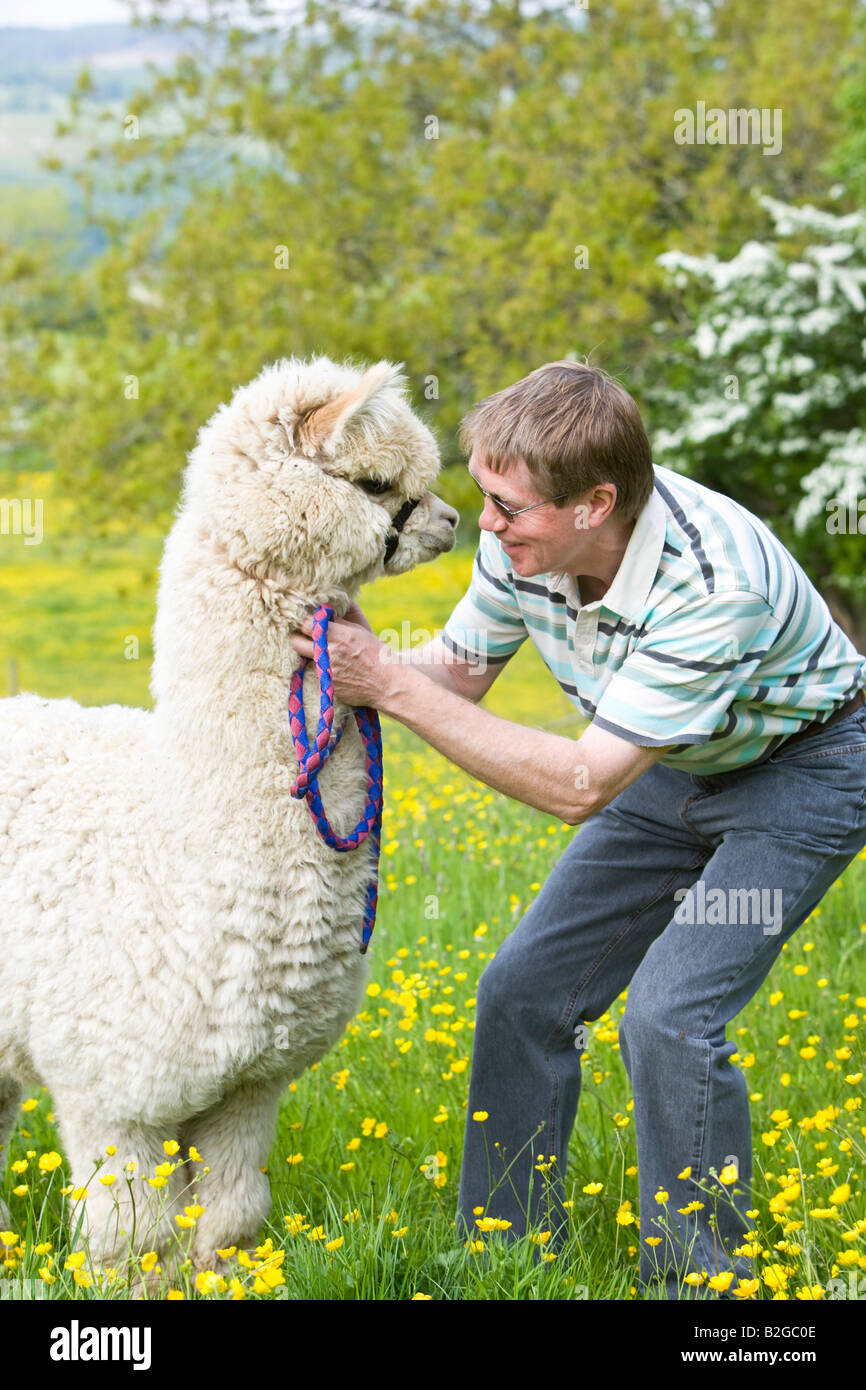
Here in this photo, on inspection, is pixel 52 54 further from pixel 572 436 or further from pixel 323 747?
pixel 323 747

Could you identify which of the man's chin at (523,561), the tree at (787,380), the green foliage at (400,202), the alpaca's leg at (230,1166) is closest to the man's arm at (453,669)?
the man's chin at (523,561)

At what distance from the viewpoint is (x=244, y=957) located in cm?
254

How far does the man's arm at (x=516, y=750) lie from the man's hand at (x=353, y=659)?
0.02 metres

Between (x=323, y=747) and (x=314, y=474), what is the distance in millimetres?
533

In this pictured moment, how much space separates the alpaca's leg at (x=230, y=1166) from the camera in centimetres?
278

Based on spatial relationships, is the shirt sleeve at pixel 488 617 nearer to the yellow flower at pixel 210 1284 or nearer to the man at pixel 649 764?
the man at pixel 649 764

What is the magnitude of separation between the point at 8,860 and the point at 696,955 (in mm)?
1425

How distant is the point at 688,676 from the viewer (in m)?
2.53

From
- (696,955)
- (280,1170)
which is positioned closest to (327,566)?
(696,955)

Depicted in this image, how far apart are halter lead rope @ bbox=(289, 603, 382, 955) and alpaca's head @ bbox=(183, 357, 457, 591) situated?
13 cm

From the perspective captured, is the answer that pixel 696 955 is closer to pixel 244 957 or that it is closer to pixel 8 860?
pixel 244 957

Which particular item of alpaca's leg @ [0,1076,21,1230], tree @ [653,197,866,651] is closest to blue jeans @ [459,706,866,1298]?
alpaca's leg @ [0,1076,21,1230]

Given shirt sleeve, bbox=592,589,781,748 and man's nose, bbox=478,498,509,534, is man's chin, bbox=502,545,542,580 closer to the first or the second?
man's nose, bbox=478,498,509,534

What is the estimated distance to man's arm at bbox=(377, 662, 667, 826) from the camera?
8.41 ft
